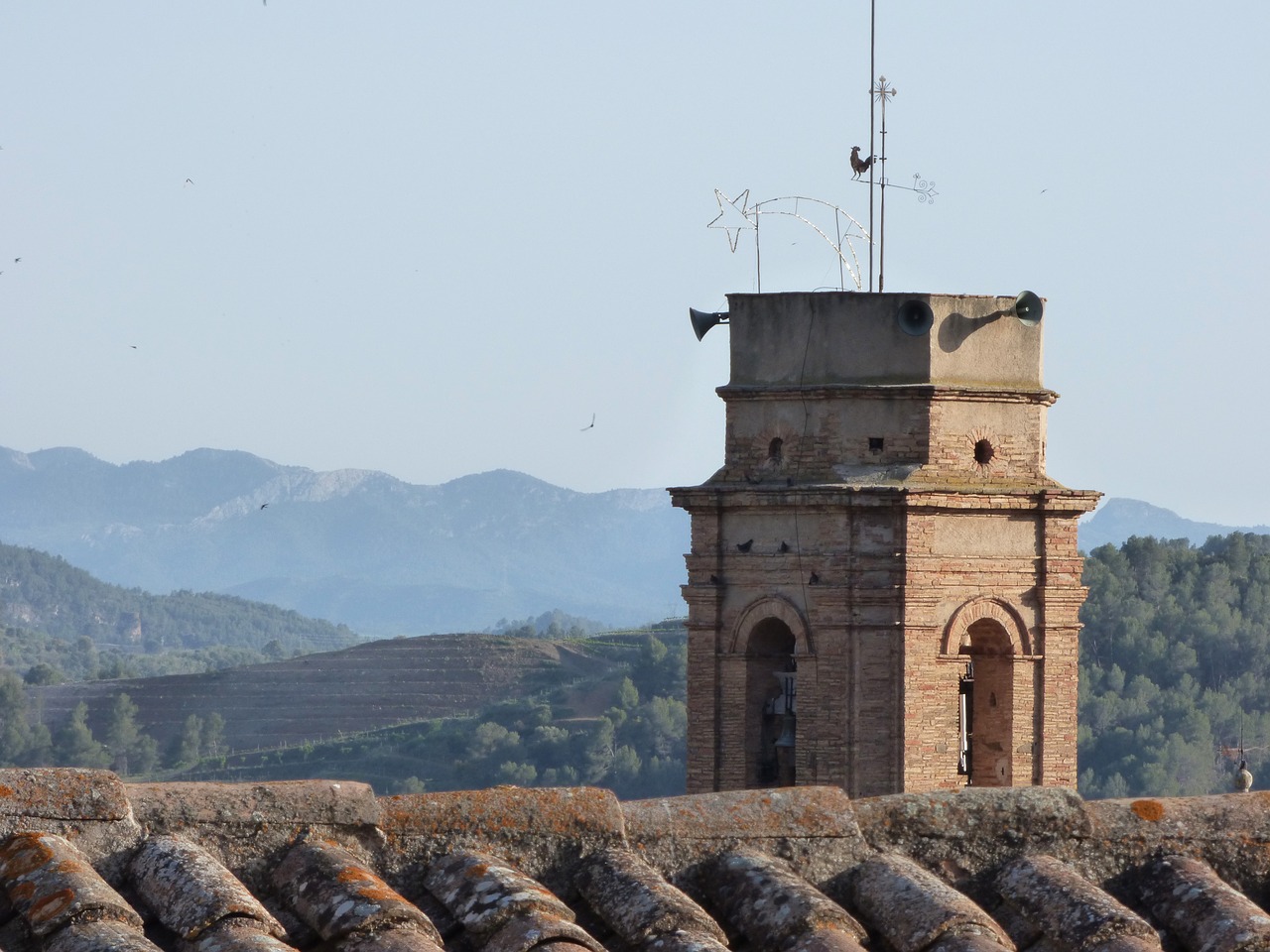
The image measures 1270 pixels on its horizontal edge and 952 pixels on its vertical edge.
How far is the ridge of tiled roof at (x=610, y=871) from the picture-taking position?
592 cm

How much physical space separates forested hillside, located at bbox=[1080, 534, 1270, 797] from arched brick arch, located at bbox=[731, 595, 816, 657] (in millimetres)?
69435

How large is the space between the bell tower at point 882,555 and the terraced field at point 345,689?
11543 centimetres

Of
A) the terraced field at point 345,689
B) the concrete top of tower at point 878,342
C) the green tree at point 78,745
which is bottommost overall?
the green tree at point 78,745

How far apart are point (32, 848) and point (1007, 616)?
1597cm

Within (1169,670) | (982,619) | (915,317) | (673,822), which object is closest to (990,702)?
(982,619)

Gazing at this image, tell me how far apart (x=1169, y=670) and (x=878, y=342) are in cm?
8048

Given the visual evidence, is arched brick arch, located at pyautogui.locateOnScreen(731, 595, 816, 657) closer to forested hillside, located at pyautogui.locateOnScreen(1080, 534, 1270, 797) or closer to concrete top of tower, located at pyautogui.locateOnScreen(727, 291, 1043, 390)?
concrete top of tower, located at pyautogui.locateOnScreen(727, 291, 1043, 390)

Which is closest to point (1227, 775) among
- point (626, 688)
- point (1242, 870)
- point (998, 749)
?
point (626, 688)

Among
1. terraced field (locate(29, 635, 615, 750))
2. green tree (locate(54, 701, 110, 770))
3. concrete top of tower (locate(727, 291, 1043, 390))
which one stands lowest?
green tree (locate(54, 701, 110, 770))

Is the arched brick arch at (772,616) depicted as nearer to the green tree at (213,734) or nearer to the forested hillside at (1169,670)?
the forested hillside at (1169,670)

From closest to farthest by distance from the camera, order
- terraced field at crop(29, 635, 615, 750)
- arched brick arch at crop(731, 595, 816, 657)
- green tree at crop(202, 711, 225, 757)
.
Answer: arched brick arch at crop(731, 595, 816, 657) < green tree at crop(202, 711, 225, 757) < terraced field at crop(29, 635, 615, 750)

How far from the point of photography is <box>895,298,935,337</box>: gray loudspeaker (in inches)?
806

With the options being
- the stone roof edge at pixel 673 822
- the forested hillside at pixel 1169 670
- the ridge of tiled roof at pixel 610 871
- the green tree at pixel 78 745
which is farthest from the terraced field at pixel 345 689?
the ridge of tiled roof at pixel 610 871

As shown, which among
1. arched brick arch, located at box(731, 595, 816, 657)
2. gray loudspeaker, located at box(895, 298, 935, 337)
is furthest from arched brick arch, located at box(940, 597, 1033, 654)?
gray loudspeaker, located at box(895, 298, 935, 337)
